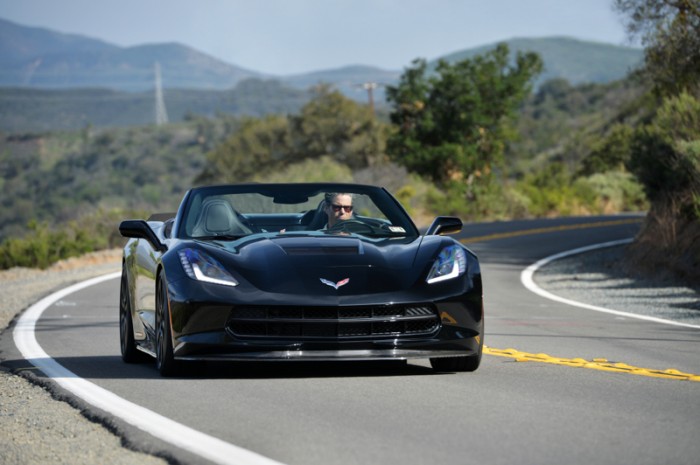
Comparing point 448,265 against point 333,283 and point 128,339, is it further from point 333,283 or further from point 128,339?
point 128,339

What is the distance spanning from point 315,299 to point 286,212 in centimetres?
240

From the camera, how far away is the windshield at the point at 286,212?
9555 mm

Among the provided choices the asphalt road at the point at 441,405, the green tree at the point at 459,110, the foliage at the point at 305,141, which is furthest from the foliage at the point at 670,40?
the foliage at the point at 305,141

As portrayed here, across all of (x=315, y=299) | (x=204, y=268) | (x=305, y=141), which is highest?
(x=204, y=268)

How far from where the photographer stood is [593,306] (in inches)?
636

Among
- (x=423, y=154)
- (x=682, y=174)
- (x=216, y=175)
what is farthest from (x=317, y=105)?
(x=682, y=174)

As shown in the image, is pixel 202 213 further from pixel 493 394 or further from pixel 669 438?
pixel 669 438

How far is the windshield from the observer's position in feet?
31.3

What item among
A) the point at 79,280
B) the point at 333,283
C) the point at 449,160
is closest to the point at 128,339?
the point at 333,283

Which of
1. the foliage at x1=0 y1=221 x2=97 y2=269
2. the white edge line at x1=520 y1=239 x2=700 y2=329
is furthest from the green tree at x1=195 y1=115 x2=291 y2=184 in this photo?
the white edge line at x1=520 y1=239 x2=700 y2=329

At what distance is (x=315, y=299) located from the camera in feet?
26.7

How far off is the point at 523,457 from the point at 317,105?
79.6 m

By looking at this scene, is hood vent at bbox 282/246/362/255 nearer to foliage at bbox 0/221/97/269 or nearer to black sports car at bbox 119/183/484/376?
black sports car at bbox 119/183/484/376

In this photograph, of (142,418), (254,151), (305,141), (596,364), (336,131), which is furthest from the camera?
(254,151)
